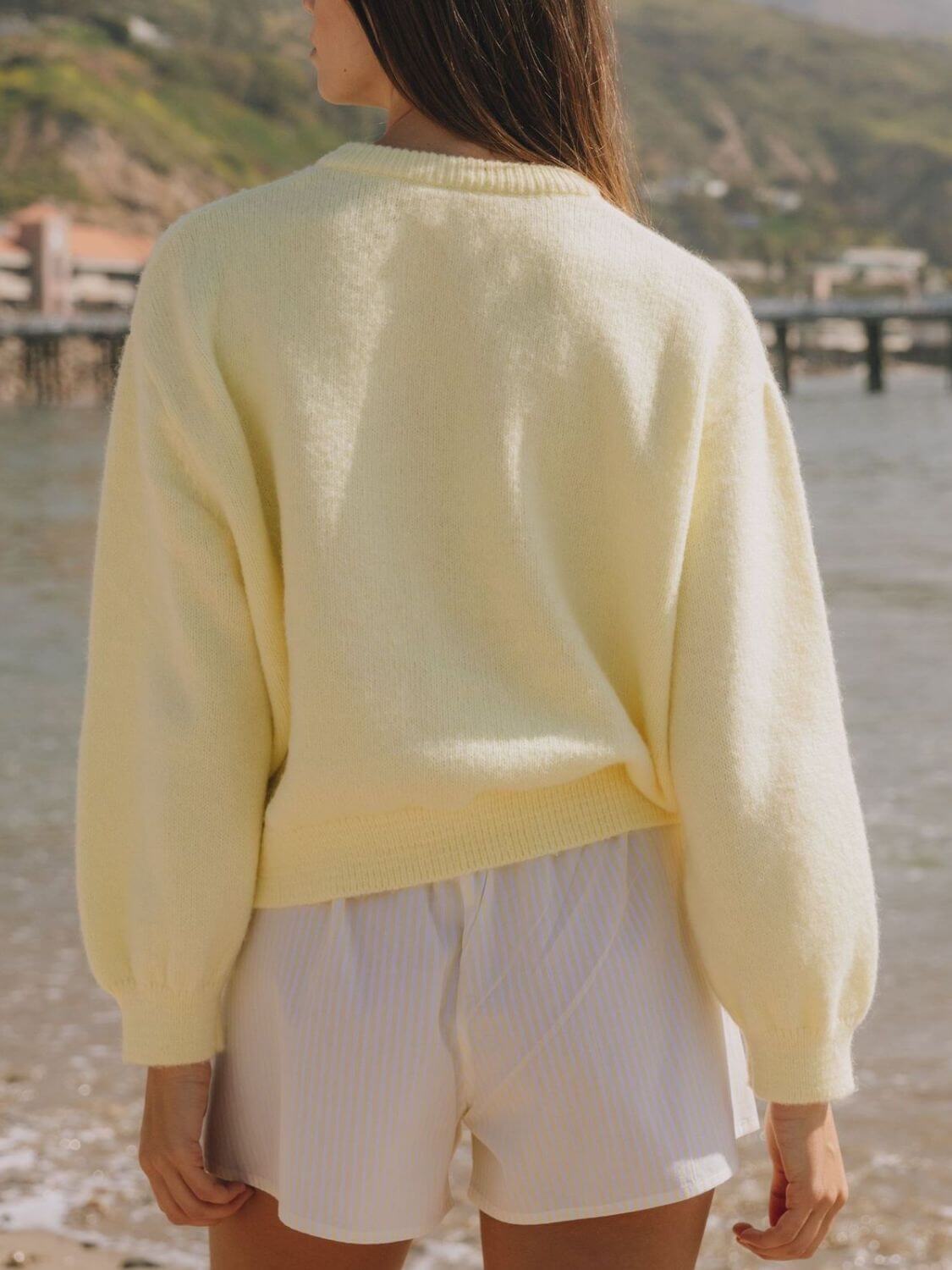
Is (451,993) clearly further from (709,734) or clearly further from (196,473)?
(196,473)

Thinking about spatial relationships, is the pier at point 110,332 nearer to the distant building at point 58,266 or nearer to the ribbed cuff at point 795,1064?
the distant building at point 58,266

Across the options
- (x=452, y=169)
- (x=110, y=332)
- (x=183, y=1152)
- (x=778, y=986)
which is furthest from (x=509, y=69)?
(x=110, y=332)

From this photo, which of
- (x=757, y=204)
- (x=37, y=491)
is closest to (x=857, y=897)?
(x=37, y=491)

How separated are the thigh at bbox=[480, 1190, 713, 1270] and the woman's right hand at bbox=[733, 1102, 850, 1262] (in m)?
0.06

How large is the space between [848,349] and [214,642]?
9439cm

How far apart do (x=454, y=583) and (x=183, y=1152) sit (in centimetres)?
42

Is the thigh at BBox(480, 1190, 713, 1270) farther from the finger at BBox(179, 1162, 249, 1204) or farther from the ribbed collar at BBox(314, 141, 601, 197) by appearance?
the ribbed collar at BBox(314, 141, 601, 197)

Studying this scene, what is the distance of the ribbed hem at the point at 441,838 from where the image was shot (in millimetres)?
1077

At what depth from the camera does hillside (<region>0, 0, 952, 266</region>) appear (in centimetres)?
7975

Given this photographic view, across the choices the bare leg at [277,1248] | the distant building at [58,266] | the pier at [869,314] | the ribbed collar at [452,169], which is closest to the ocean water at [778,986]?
the bare leg at [277,1248]

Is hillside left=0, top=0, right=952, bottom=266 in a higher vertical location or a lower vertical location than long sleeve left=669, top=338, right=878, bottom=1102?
lower

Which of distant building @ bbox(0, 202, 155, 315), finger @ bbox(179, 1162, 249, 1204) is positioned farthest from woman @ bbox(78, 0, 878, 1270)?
distant building @ bbox(0, 202, 155, 315)

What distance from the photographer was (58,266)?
66438 millimetres

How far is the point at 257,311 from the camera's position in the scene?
107 centimetres
